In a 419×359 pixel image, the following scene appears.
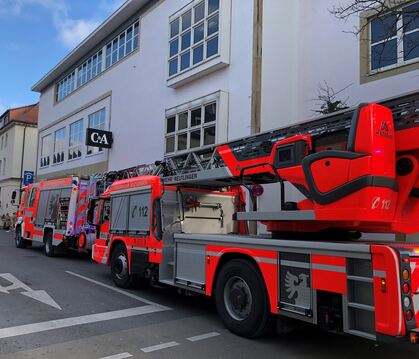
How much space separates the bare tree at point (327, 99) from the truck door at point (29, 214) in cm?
1117

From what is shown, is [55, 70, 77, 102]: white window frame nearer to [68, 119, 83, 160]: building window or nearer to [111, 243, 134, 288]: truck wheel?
[68, 119, 83, 160]: building window

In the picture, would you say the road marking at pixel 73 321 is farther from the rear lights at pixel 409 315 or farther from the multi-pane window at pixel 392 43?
the multi-pane window at pixel 392 43

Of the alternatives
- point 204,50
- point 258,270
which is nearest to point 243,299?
point 258,270

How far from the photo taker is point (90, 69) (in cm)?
2686

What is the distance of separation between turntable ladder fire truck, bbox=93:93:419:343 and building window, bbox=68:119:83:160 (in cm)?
2041

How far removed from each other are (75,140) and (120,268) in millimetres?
19663

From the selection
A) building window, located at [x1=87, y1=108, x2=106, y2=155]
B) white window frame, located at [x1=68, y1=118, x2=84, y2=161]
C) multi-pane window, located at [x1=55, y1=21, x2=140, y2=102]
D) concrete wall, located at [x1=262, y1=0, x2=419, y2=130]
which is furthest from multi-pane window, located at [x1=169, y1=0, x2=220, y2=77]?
white window frame, located at [x1=68, y1=118, x2=84, y2=161]

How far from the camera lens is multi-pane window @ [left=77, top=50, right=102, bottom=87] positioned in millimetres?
25812

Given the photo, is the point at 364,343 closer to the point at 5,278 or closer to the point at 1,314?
the point at 1,314

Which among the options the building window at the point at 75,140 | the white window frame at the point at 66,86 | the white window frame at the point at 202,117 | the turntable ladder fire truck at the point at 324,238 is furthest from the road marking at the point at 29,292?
→ the white window frame at the point at 66,86

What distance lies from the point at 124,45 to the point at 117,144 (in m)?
5.26

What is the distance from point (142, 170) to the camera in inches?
457

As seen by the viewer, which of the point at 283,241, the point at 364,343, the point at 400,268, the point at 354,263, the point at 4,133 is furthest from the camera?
the point at 4,133

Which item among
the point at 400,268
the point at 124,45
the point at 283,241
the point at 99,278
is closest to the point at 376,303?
the point at 400,268
